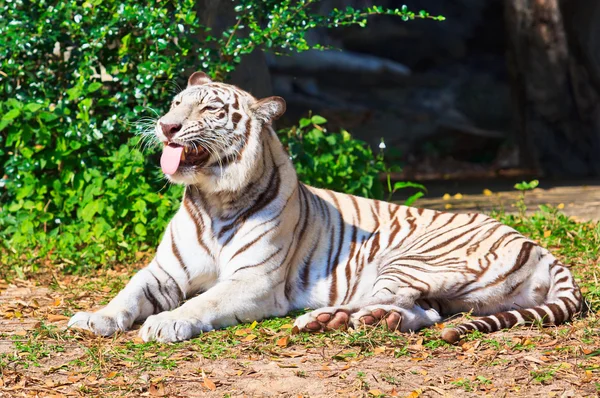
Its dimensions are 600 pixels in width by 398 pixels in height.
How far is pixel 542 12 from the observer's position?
1162 centimetres

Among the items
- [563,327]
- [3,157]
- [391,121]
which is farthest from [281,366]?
[391,121]

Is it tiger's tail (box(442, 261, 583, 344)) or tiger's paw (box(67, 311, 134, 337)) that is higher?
tiger's paw (box(67, 311, 134, 337))

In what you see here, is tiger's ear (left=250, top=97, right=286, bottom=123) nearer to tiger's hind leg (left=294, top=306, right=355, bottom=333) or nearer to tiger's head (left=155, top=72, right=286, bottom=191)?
tiger's head (left=155, top=72, right=286, bottom=191)

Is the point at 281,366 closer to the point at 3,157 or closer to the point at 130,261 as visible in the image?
the point at 130,261

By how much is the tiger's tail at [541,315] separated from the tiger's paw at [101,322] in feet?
5.02

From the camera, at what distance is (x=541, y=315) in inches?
164

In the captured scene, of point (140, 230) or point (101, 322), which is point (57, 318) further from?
point (140, 230)

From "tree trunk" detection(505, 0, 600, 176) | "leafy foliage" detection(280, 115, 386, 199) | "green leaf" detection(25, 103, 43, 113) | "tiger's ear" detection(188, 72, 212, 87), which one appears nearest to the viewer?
"tiger's ear" detection(188, 72, 212, 87)

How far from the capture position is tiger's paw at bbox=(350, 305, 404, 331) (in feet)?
13.1

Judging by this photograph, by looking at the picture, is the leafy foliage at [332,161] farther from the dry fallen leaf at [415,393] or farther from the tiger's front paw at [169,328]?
the dry fallen leaf at [415,393]

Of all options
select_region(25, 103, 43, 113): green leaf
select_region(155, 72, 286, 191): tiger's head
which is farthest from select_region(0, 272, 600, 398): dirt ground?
select_region(25, 103, 43, 113): green leaf

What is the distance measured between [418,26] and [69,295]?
45.8 feet

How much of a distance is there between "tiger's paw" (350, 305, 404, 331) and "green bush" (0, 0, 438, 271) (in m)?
2.32

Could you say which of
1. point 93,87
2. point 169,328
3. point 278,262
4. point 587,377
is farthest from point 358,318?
point 93,87
